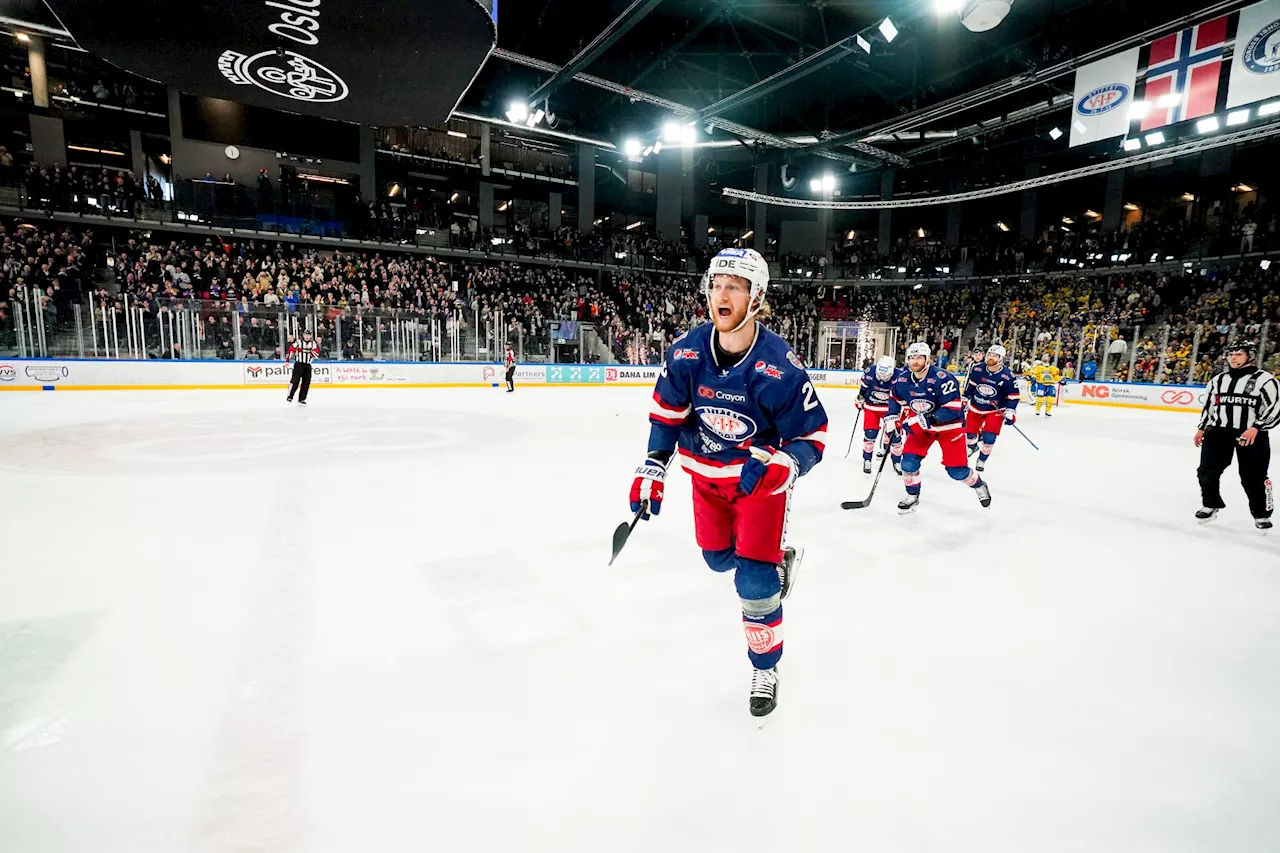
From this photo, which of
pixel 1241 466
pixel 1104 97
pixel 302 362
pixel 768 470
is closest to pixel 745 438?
pixel 768 470

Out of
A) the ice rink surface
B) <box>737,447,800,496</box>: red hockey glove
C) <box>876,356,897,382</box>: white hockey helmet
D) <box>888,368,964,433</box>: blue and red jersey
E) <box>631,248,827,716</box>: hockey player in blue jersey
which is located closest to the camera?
the ice rink surface

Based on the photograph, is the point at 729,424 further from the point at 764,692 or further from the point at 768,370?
the point at 764,692

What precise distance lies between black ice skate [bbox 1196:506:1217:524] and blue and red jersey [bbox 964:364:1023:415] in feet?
6.24

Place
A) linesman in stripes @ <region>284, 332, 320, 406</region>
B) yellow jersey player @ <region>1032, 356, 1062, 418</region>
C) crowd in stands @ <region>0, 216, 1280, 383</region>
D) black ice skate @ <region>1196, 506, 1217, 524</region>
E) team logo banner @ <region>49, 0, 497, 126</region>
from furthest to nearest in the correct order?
1. crowd in stands @ <region>0, 216, 1280, 383</region>
2. yellow jersey player @ <region>1032, 356, 1062, 418</region>
3. linesman in stripes @ <region>284, 332, 320, 406</region>
4. black ice skate @ <region>1196, 506, 1217, 524</region>
5. team logo banner @ <region>49, 0, 497, 126</region>

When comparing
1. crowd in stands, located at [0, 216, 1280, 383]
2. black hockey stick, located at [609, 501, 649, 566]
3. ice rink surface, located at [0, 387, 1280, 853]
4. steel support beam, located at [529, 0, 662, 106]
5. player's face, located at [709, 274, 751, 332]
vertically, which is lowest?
ice rink surface, located at [0, 387, 1280, 853]

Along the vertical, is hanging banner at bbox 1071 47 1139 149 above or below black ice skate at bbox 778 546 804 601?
above

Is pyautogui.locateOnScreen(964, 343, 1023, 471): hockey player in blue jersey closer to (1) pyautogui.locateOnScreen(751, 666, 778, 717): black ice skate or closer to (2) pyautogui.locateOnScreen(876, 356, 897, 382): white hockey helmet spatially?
(2) pyautogui.locateOnScreen(876, 356, 897, 382): white hockey helmet

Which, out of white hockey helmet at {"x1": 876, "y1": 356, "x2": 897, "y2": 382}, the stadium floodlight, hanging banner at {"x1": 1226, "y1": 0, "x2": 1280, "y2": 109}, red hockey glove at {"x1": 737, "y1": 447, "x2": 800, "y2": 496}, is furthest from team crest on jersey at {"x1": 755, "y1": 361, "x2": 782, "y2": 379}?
the stadium floodlight

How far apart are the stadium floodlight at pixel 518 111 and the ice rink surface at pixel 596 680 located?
13.8 meters

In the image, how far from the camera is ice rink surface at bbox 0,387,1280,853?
1.93 m

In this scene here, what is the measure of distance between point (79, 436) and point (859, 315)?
2856cm

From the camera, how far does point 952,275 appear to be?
92.1 feet

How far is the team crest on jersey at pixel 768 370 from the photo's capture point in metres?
2.36

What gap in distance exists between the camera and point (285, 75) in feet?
16.4
